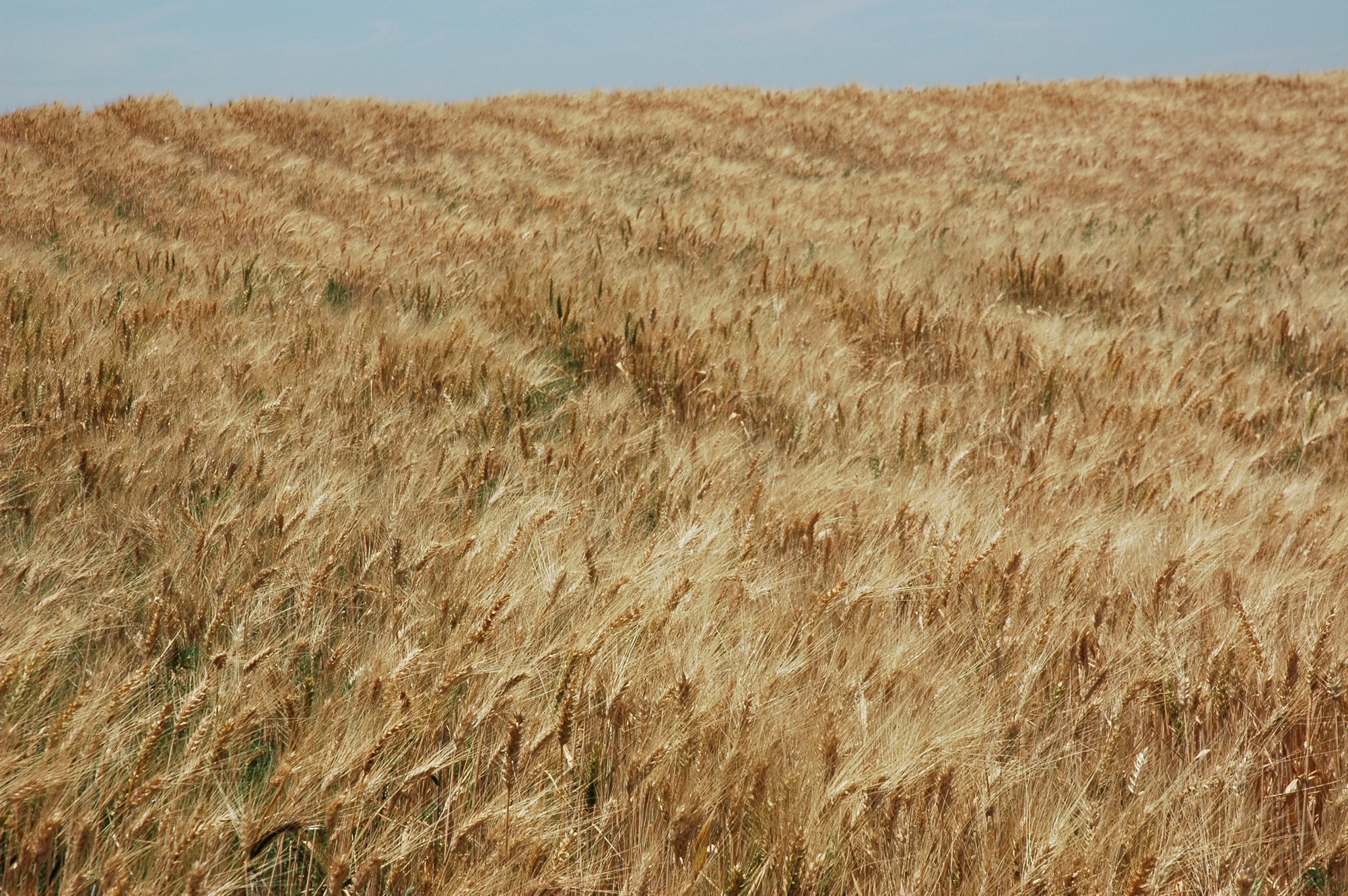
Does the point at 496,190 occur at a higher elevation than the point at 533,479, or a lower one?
higher

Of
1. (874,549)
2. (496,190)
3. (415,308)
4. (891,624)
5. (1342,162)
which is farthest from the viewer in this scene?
(1342,162)

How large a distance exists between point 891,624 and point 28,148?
1085 centimetres

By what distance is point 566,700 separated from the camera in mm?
1278

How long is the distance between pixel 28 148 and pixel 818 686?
1088 cm

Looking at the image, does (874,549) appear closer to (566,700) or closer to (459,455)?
(566,700)

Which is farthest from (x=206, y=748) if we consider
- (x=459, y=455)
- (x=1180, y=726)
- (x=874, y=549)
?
(x=1180, y=726)

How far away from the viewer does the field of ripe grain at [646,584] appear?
3.79ft

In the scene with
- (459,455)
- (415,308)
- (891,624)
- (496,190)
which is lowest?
(891,624)

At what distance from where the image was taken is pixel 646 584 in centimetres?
171

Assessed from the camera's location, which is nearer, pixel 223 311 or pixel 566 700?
pixel 566 700

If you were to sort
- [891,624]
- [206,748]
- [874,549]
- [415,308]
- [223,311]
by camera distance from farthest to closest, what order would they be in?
[415,308], [223,311], [874,549], [891,624], [206,748]

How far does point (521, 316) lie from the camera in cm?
404

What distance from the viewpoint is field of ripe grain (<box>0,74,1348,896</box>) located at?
1.16 meters

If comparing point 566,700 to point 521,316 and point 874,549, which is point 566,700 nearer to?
point 874,549
